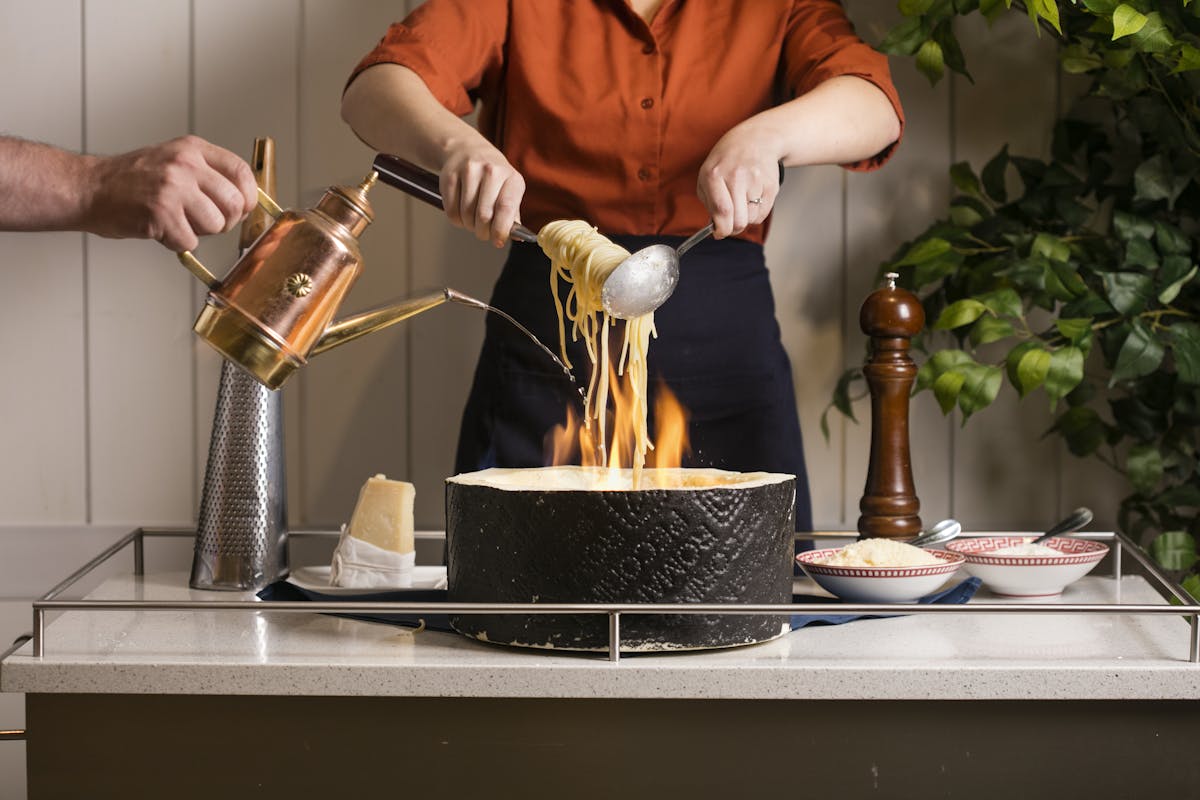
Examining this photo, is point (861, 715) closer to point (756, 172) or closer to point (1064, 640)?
point (1064, 640)

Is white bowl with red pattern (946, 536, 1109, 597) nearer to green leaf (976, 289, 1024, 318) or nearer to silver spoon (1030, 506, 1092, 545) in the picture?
silver spoon (1030, 506, 1092, 545)

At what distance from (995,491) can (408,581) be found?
1165 millimetres

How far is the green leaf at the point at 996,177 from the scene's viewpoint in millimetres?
1953

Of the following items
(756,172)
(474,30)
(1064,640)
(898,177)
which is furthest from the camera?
(898,177)

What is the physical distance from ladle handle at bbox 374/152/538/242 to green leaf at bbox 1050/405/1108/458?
1.10m

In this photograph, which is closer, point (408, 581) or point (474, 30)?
point (408, 581)

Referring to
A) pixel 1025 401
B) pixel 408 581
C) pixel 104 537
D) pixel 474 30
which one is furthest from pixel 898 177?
pixel 104 537

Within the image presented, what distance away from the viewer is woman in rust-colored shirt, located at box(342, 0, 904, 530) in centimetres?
166

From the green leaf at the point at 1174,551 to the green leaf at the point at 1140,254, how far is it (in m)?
0.39

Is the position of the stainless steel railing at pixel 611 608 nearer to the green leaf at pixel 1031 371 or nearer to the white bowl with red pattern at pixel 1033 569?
the white bowl with red pattern at pixel 1033 569

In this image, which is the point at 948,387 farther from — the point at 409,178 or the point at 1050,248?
the point at 409,178

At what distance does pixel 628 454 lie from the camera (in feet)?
4.33

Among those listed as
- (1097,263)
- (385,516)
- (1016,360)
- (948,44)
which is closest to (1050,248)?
(1097,263)

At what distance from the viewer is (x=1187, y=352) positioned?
1.76 metres
